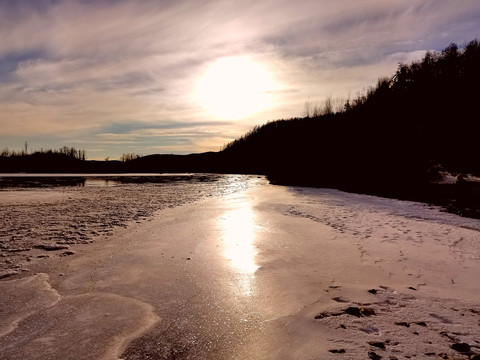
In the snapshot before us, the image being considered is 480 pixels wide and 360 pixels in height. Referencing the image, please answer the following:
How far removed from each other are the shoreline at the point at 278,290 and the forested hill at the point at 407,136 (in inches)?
614

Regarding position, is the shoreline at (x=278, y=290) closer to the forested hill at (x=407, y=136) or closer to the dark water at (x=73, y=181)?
the forested hill at (x=407, y=136)

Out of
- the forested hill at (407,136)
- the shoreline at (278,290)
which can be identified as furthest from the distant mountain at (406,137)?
the shoreline at (278,290)

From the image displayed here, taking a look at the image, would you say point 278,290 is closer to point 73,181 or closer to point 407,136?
point 407,136

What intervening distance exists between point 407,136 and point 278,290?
26964 millimetres

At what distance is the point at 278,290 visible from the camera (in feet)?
14.0

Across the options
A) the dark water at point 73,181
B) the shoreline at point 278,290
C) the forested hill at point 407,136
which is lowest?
the shoreline at point 278,290

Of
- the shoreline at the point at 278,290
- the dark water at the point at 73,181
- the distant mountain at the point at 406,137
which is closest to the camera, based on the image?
the shoreline at the point at 278,290

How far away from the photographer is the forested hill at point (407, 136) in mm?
24117

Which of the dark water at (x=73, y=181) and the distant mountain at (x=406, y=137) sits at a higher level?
the distant mountain at (x=406, y=137)

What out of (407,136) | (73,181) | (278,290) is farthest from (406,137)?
(73,181)

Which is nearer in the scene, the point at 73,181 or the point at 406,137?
the point at 406,137

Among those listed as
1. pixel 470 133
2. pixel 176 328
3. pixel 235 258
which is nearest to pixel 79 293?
pixel 176 328

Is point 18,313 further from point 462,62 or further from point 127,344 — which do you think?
point 462,62

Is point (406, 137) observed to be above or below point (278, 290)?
above
